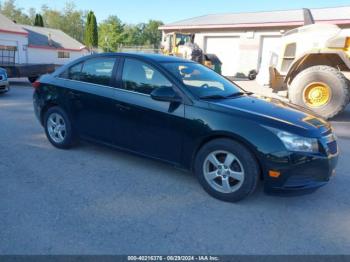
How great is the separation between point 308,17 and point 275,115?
2096cm

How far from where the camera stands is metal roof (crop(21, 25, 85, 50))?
113ft

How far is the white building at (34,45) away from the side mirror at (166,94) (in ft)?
81.0

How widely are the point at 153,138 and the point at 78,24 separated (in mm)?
72589

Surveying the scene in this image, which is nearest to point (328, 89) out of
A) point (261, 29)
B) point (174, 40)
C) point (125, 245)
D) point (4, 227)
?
point (125, 245)

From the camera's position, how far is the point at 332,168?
3.52 metres

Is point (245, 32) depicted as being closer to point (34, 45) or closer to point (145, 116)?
point (145, 116)

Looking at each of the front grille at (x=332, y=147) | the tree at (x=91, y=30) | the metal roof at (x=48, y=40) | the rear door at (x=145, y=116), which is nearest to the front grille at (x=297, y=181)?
the front grille at (x=332, y=147)

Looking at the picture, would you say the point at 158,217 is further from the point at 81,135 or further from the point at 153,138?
the point at 81,135

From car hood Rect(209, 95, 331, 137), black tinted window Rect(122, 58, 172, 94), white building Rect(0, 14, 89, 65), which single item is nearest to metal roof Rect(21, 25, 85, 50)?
white building Rect(0, 14, 89, 65)

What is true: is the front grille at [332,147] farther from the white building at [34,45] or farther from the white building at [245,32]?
the white building at [34,45]

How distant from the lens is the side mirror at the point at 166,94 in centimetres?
377

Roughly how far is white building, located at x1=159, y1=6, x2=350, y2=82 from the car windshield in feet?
58.6

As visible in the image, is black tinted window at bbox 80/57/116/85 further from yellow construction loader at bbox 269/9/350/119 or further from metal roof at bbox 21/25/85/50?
metal roof at bbox 21/25/85/50

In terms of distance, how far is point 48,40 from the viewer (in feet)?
118
